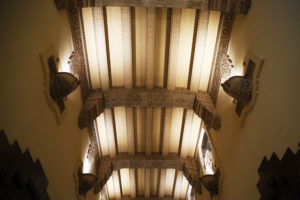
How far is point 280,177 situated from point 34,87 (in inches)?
105

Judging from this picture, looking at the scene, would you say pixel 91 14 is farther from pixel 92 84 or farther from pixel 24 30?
pixel 24 30

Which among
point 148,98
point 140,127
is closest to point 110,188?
Result: point 140,127

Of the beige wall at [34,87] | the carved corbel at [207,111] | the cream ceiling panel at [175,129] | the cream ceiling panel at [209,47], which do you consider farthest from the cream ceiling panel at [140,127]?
the beige wall at [34,87]

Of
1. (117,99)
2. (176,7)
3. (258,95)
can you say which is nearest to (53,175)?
(117,99)

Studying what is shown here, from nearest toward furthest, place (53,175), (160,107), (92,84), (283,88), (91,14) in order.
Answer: (283,88) < (53,175) < (91,14) < (92,84) < (160,107)

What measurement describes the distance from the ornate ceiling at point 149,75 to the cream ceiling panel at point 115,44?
0.06 ft

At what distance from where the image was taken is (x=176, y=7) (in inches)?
156

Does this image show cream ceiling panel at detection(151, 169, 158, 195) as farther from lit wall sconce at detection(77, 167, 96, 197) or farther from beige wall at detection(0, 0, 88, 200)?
beige wall at detection(0, 0, 88, 200)

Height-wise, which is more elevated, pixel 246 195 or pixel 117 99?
pixel 117 99

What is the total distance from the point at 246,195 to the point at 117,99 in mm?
3136

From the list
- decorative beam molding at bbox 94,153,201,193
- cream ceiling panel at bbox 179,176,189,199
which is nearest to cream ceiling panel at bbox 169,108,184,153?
decorative beam molding at bbox 94,153,201,193

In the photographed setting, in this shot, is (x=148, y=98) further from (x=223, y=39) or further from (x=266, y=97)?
(x=266, y=97)

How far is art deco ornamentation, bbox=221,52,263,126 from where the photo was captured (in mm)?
3082

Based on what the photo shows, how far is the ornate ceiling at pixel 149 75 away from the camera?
427cm
